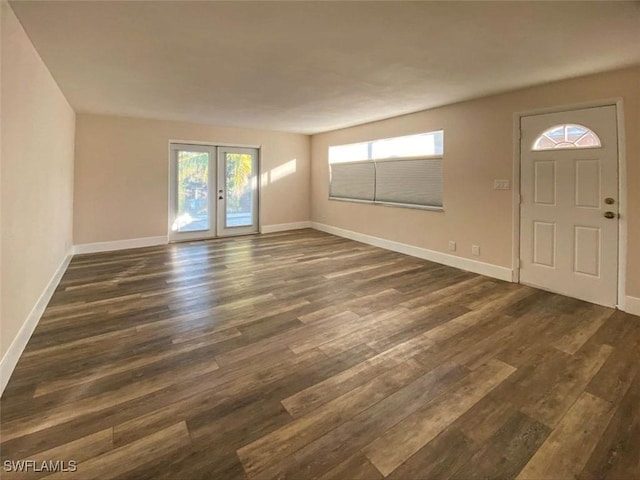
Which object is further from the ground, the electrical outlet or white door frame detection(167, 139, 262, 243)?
white door frame detection(167, 139, 262, 243)

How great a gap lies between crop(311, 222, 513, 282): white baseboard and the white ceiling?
2257 mm

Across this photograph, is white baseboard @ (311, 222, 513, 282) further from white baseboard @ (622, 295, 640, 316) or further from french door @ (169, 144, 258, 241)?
french door @ (169, 144, 258, 241)

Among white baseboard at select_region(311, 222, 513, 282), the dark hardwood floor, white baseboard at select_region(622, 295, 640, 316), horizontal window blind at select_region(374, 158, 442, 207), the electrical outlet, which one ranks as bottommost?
the dark hardwood floor

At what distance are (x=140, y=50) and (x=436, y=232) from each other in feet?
14.4

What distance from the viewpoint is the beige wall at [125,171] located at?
18.2 ft

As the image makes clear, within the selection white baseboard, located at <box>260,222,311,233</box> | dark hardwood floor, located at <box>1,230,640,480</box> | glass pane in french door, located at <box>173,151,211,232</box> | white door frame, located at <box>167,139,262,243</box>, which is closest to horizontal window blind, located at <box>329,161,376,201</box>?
white baseboard, located at <box>260,222,311,233</box>

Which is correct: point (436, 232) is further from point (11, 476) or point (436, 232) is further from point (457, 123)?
point (11, 476)

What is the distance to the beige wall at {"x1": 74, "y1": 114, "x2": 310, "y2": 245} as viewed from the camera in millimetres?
5551

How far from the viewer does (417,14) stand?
7.30 feet

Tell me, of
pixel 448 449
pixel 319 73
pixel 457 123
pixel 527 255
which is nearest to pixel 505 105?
pixel 457 123

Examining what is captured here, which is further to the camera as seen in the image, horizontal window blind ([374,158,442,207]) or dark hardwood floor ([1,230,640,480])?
horizontal window blind ([374,158,442,207])

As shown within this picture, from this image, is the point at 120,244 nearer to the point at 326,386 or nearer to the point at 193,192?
the point at 193,192

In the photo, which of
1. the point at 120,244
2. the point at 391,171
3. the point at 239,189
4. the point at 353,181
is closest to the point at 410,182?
the point at 391,171

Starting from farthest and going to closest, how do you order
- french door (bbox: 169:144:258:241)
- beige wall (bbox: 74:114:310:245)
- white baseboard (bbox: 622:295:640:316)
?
french door (bbox: 169:144:258:241), beige wall (bbox: 74:114:310:245), white baseboard (bbox: 622:295:640:316)
